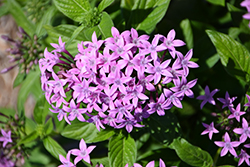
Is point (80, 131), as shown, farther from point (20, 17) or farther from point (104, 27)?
point (20, 17)

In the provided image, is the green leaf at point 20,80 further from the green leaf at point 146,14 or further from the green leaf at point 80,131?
the green leaf at point 146,14

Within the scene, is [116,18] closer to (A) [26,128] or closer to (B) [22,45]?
(B) [22,45]

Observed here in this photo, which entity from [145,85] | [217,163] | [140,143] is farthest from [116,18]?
[217,163]

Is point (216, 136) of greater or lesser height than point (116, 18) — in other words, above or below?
→ below

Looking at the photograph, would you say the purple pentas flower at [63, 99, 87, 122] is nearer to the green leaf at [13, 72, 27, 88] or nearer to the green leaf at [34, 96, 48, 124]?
the green leaf at [34, 96, 48, 124]

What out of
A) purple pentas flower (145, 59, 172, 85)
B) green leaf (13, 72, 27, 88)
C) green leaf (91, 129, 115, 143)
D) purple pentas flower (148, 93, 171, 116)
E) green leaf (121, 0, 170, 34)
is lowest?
green leaf (91, 129, 115, 143)

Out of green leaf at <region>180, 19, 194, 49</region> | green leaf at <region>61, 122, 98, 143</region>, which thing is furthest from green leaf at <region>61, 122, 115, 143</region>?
green leaf at <region>180, 19, 194, 49</region>
